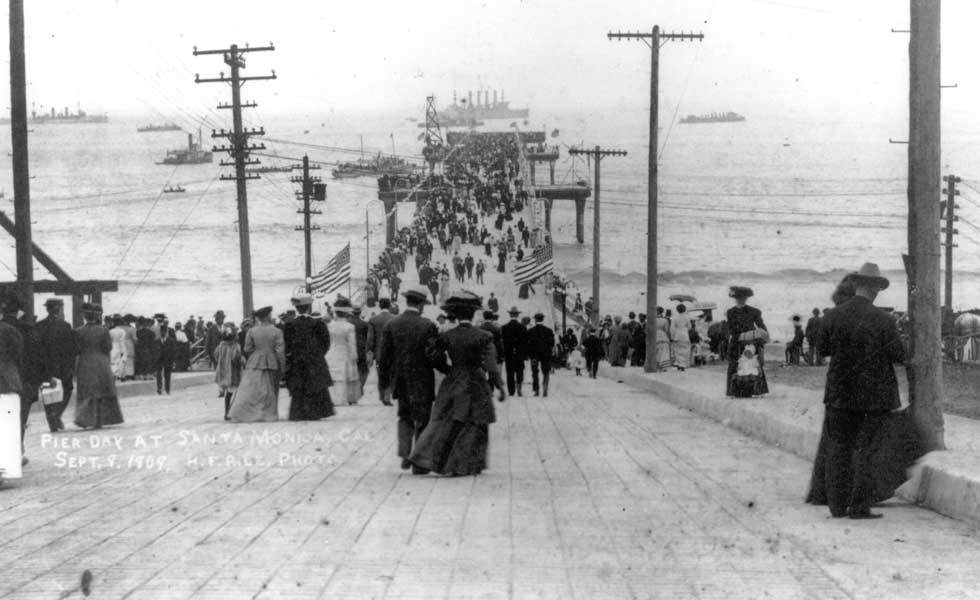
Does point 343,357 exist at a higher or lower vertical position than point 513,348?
higher

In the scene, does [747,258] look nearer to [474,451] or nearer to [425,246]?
[425,246]


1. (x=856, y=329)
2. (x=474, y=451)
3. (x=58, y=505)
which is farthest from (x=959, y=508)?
(x=58, y=505)

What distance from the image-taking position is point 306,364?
17.9 meters

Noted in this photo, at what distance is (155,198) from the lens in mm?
162375

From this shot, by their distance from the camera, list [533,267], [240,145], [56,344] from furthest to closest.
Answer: [533,267]
[240,145]
[56,344]

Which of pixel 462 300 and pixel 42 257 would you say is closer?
pixel 462 300

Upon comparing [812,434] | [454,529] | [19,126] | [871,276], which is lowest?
[812,434]

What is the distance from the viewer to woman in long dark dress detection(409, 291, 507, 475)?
1169cm

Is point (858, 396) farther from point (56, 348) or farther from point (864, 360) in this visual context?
point (56, 348)

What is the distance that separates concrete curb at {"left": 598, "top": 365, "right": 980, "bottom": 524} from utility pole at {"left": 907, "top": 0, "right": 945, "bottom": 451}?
1.53 ft

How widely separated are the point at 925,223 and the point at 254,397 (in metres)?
8.98

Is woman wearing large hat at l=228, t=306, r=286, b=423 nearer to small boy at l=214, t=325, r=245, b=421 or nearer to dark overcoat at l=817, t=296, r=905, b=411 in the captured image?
small boy at l=214, t=325, r=245, b=421

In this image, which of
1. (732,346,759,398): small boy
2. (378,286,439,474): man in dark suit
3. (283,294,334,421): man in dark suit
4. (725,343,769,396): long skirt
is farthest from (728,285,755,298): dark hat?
(378,286,439,474): man in dark suit

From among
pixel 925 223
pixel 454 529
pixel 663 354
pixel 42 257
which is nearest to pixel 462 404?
pixel 454 529
